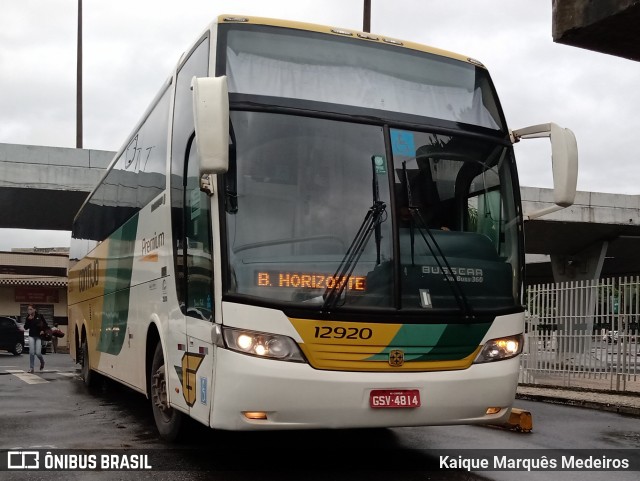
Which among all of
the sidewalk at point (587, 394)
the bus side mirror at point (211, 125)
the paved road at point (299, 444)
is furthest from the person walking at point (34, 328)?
the bus side mirror at point (211, 125)

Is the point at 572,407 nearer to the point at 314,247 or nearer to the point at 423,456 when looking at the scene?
the point at 423,456

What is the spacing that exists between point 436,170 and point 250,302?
1.96 meters

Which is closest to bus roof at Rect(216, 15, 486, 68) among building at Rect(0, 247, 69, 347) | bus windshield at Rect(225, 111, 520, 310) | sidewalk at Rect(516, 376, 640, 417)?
bus windshield at Rect(225, 111, 520, 310)

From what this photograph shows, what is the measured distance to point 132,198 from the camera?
31.1ft

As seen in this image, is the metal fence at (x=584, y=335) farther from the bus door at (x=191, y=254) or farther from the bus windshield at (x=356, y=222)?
the bus door at (x=191, y=254)

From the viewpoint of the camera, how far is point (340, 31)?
6.83 metres

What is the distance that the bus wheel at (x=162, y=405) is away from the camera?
736 cm

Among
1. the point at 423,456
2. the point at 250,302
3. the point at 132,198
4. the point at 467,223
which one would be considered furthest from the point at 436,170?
the point at 132,198

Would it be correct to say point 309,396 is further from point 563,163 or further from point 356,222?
point 563,163

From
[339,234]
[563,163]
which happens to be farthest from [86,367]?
[563,163]

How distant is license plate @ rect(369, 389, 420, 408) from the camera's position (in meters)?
5.75

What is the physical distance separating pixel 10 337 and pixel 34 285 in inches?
634

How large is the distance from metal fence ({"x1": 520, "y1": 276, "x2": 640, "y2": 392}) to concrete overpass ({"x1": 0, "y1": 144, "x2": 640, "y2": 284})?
1178 centimetres

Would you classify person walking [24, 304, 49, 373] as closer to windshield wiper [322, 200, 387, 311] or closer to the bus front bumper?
the bus front bumper
